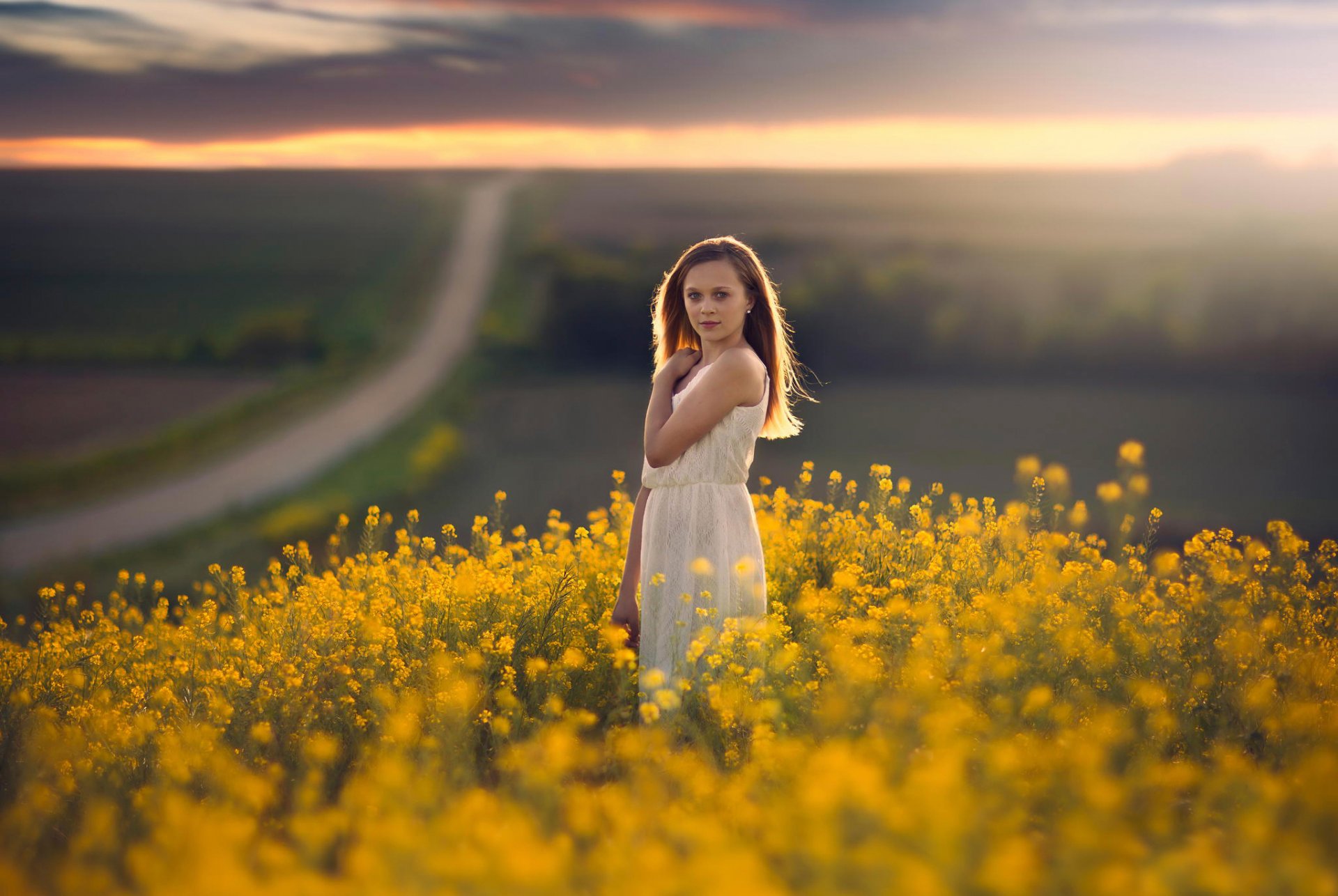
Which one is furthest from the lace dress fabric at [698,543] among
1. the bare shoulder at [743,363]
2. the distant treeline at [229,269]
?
the distant treeline at [229,269]

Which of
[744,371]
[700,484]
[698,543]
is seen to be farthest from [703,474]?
[744,371]

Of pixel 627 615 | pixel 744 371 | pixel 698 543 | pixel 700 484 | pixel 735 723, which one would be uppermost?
pixel 744 371

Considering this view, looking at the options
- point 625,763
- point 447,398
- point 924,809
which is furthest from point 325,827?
point 447,398

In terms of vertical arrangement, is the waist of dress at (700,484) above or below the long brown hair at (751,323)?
below

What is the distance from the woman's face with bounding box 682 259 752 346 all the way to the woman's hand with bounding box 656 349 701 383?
0.18 meters

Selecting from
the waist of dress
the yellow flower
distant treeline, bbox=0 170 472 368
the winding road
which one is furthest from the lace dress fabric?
distant treeline, bbox=0 170 472 368

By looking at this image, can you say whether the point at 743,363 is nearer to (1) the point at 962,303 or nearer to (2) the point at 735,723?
(2) the point at 735,723

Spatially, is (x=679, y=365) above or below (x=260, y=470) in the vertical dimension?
above

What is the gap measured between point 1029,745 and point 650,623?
4.35 feet

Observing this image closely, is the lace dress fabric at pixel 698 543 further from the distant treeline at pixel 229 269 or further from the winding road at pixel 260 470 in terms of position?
the distant treeline at pixel 229 269

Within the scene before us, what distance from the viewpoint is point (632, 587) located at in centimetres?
377

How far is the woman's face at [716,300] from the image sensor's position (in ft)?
11.9

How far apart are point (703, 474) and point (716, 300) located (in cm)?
61

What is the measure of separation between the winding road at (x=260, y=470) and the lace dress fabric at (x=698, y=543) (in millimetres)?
9381
